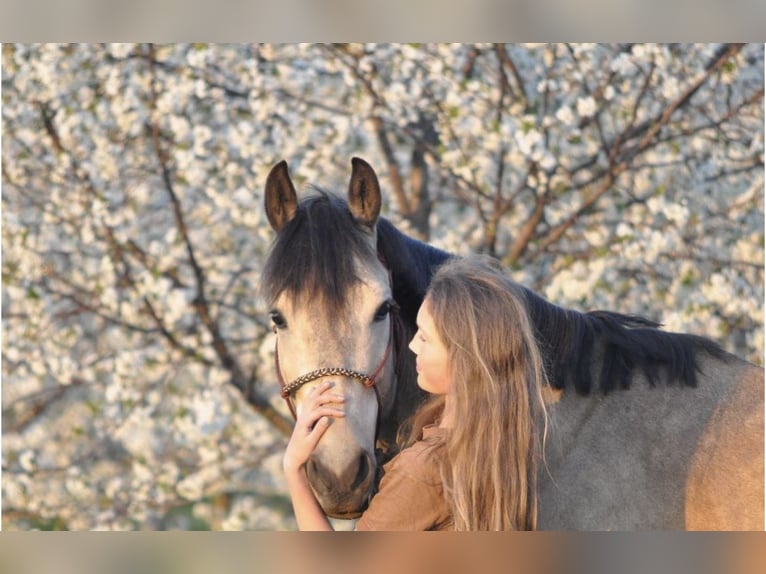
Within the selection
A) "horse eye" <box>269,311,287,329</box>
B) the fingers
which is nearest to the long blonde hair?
the fingers

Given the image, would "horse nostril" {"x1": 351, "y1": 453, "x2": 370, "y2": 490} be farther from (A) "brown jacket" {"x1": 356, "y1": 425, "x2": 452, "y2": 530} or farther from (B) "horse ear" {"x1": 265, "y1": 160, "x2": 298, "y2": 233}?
(B) "horse ear" {"x1": 265, "y1": 160, "x2": 298, "y2": 233}

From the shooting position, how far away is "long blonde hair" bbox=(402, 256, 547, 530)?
6.32ft

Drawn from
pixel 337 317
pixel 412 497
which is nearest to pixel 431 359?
pixel 412 497

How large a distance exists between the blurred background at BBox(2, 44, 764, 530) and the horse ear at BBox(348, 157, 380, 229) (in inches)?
112

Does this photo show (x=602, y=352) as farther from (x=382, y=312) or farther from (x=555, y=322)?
(x=382, y=312)

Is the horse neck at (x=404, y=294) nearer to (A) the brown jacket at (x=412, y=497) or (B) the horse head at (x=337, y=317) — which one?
(B) the horse head at (x=337, y=317)

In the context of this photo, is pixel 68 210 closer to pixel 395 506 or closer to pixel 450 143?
pixel 450 143

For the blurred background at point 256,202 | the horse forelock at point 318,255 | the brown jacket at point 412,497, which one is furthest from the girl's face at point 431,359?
the blurred background at point 256,202

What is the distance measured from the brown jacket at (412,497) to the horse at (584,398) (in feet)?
1.66

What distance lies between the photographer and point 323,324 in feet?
8.53

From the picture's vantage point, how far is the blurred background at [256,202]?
19.3ft

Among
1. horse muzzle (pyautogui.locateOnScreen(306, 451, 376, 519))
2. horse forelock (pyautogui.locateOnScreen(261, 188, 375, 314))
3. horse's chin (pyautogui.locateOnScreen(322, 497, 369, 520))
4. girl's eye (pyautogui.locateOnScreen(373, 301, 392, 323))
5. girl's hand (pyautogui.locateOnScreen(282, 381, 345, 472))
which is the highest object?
horse forelock (pyautogui.locateOnScreen(261, 188, 375, 314))

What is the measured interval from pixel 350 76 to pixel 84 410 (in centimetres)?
294

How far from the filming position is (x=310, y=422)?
2223mm
